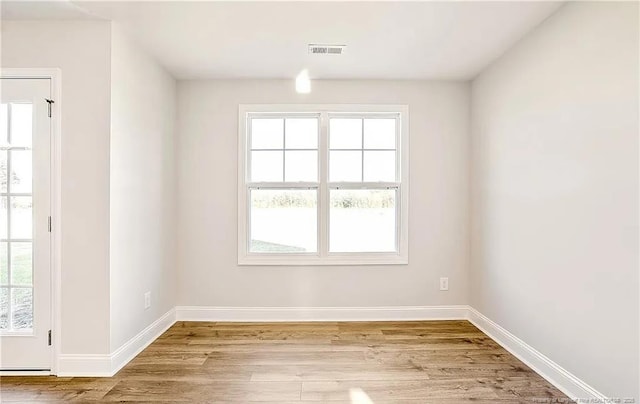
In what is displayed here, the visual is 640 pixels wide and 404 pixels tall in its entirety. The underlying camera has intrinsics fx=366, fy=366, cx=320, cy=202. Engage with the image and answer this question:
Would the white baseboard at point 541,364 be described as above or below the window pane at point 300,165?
below

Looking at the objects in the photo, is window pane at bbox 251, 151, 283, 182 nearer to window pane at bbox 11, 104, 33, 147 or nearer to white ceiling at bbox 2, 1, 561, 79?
white ceiling at bbox 2, 1, 561, 79

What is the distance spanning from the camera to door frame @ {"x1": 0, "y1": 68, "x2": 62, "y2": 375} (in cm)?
253

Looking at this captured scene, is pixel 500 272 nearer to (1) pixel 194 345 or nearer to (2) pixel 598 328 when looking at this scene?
(2) pixel 598 328

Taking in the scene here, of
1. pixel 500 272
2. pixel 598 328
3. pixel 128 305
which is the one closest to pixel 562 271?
pixel 598 328

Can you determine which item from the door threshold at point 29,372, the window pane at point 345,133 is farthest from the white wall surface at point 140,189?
the window pane at point 345,133

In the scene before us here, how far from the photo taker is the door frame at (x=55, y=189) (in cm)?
253

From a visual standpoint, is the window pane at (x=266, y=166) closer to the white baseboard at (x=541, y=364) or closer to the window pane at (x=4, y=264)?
the window pane at (x=4, y=264)

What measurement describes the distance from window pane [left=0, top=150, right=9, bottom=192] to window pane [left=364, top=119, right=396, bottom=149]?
2.96m

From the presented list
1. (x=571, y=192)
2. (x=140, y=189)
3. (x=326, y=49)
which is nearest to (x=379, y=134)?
(x=326, y=49)

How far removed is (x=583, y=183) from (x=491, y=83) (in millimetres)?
1485

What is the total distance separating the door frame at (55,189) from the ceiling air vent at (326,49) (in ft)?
6.00

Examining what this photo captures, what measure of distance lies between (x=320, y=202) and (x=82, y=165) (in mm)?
2084

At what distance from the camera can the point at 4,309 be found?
2.54 meters

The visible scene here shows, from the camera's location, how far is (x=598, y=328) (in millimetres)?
2076
